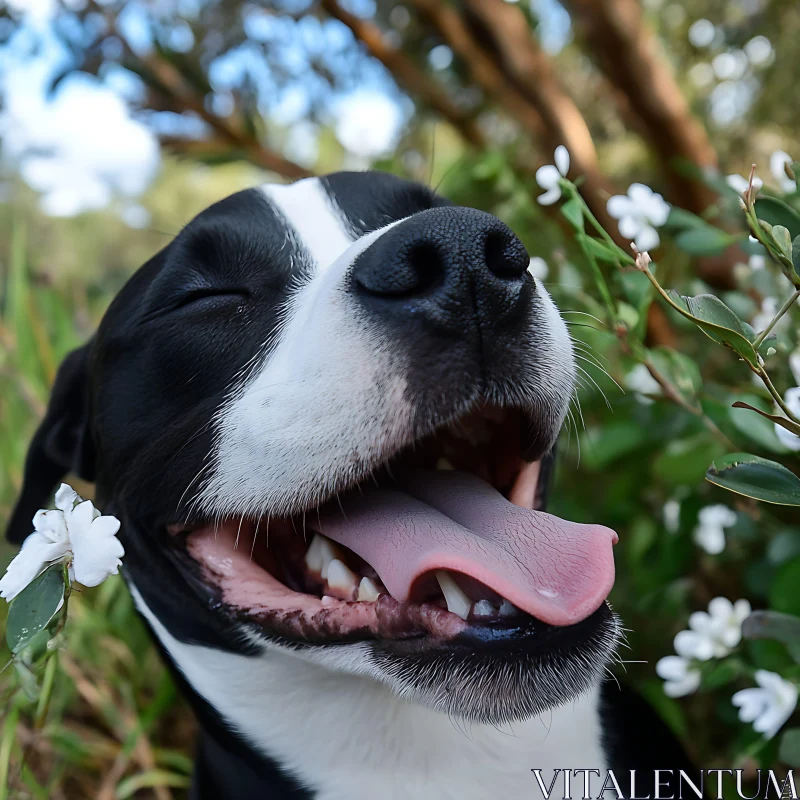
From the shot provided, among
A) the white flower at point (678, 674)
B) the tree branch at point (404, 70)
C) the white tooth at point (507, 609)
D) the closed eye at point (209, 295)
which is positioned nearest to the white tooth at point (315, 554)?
the white tooth at point (507, 609)

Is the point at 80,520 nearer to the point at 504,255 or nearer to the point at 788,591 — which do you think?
the point at 504,255

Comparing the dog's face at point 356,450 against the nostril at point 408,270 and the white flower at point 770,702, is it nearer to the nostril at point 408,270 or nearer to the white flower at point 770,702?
the nostril at point 408,270

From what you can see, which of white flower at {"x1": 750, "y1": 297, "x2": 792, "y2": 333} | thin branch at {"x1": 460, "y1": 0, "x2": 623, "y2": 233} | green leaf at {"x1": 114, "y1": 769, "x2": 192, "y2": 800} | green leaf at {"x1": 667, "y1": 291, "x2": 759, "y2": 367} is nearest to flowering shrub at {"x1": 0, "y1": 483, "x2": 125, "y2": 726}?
green leaf at {"x1": 667, "y1": 291, "x2": 759, "y2": 367}

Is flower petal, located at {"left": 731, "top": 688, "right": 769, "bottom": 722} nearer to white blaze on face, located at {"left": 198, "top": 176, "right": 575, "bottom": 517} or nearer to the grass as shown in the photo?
white blaze on face, located at {"left": 198, "top": 176, "right": 575, "bottom": 517}

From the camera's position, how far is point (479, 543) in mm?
1112

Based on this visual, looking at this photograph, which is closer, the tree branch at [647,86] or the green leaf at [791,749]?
the green leaf at [791,749]

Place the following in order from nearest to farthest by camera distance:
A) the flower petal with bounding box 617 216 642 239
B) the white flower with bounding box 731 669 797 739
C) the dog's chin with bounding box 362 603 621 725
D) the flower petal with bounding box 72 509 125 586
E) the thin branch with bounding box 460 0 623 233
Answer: the flower petal with bounding box 72 509 125 586 < the dog's chin with bounding box 362 603 621 725 < the white flower with bounding box 731 669 797 739 < the flower petal with bounding box 617 216 642 239 < the thin branch with bounding box 460 0 623 233

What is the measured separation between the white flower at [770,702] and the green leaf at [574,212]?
2.73 feet

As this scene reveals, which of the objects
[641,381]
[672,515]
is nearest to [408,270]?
[641,381]

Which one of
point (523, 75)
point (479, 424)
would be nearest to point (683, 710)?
point (479, 424)

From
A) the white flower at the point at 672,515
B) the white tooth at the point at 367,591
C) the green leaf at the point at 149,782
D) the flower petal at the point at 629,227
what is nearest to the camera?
the white tooth at the point at 367,591

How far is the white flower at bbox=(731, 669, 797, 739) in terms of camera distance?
1261 mm

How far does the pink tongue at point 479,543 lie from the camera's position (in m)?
1.05

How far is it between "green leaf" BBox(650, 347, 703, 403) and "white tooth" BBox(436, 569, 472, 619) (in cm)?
64
